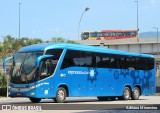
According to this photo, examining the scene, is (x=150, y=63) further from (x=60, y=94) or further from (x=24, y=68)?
(x=24, y=68)

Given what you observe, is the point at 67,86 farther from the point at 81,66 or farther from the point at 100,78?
the point at 100,78

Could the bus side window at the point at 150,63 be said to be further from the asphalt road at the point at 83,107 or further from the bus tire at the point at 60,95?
the bus tire at the point at 60,95

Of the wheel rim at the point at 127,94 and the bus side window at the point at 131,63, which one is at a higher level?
the bus side window at the point at 131,63

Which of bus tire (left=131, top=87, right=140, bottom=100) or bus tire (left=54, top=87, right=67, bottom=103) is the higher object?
bus tire (left=54, top=87, right=67, bottom=103)

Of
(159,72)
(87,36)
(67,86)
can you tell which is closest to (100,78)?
(67,86)

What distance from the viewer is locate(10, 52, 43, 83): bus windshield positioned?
75.2 feet

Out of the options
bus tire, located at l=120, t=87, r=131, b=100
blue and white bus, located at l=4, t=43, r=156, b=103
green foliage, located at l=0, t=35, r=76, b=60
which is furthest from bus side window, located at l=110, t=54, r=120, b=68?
green foliage, located at l=0, t=35, r=76, b=60

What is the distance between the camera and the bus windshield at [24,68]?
22922 millimetres

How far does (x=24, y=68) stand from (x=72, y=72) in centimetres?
291

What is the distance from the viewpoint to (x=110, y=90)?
28438 mm

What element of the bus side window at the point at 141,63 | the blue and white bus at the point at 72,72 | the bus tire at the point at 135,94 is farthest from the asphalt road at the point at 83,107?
the bus side window at the point at 141,63

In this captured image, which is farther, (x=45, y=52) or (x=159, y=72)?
(x=159, y=72)

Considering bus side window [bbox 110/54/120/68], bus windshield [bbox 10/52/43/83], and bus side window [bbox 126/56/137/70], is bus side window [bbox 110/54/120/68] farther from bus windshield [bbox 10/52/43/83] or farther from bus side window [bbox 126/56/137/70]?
Result: bus windshield [bbox 10/52/43/83]

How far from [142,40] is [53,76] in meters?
70.0
